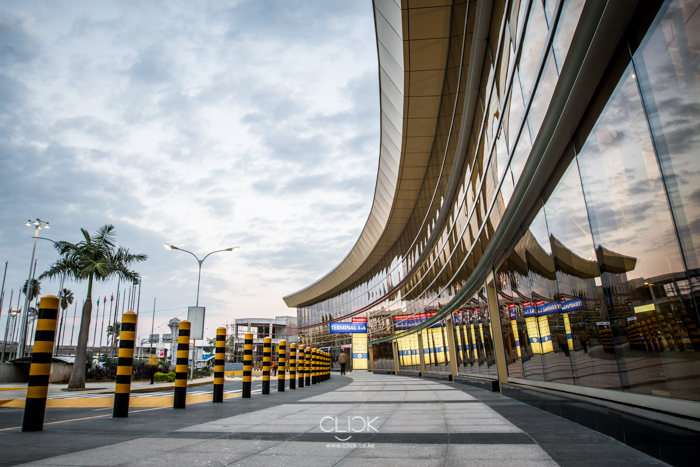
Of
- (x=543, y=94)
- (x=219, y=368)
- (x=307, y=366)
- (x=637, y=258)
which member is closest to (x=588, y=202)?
(x=637, y=258)

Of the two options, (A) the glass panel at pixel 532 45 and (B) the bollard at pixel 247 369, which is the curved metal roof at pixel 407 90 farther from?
(B) the bollard at pixel 247 369

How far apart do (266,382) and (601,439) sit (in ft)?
30.3

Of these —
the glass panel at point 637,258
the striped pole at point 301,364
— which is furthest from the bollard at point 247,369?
the glass panel at point 637,258

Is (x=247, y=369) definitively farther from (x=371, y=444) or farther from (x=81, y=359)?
(x=81, y=359)

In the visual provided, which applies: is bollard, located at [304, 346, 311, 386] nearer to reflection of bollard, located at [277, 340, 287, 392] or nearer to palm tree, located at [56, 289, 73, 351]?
reflection of bollard, located at [277, 340, 287, 392]

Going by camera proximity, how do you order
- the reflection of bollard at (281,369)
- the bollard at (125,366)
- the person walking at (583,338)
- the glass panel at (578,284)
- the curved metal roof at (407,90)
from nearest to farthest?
the glass panel at (578,284), the person walking at (583,338), the bollard at (125,366), the curved metal roof at (407,90), the reflection of bollard at (281,369)

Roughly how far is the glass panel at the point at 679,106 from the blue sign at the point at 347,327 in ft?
126

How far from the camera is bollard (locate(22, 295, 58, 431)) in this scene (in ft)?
14.5

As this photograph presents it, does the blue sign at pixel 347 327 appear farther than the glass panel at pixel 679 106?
Yes

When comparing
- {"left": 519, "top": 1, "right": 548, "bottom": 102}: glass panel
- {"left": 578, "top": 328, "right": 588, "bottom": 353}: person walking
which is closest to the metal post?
{"left": 578, "top": 328, "right": 588, "bottom": 353}: person walking

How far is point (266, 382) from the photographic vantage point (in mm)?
11398

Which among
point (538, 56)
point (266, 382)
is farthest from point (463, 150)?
point (266, 382)

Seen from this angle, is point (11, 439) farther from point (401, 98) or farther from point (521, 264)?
point (401, 98)

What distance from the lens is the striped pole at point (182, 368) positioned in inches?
272
